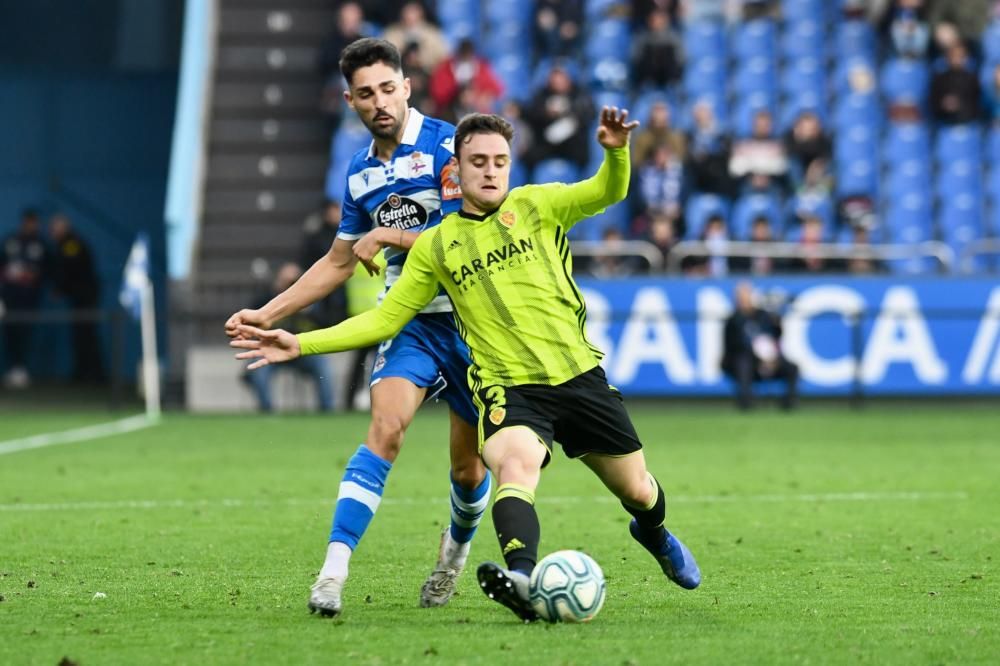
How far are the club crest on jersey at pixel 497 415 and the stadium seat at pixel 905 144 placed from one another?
1762cm

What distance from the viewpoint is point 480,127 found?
20.7ft

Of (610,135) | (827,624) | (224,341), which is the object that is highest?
(610,135)

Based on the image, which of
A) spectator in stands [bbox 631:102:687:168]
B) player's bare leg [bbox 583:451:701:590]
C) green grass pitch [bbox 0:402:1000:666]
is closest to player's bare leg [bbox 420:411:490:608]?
green grass pitch [bbox 0:402:1000:666]

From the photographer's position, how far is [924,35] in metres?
23.2

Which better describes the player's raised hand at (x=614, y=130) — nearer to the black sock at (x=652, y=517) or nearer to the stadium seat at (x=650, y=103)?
the black sock at (x=652, y=517)

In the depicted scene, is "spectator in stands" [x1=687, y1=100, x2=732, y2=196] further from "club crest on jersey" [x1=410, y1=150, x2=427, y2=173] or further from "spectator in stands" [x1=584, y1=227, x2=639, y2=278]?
"club crest on jersey" [x1=410, y1=150, x2=427, y2=173]

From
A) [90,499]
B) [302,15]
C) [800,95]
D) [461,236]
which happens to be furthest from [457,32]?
[461,236]

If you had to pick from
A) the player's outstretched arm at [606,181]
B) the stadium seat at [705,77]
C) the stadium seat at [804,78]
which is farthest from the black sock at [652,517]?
the stadium seat at [804,78]

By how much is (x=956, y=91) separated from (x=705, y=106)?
340cm

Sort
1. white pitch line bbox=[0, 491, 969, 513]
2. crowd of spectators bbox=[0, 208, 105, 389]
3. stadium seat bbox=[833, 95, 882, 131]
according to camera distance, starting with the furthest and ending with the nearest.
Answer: crowd of spectators bbox=[0, 208, 105, 389] → stadium seat bbox=[833, 95, 882, 131] → white pitch line bbox=[0, 491, 969, 513]

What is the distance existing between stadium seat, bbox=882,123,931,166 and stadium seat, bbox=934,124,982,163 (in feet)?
0.80

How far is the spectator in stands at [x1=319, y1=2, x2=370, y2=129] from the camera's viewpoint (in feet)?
74.3

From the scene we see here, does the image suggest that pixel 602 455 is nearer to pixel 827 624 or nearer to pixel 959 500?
pixel 827 624

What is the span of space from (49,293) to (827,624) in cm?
2090
